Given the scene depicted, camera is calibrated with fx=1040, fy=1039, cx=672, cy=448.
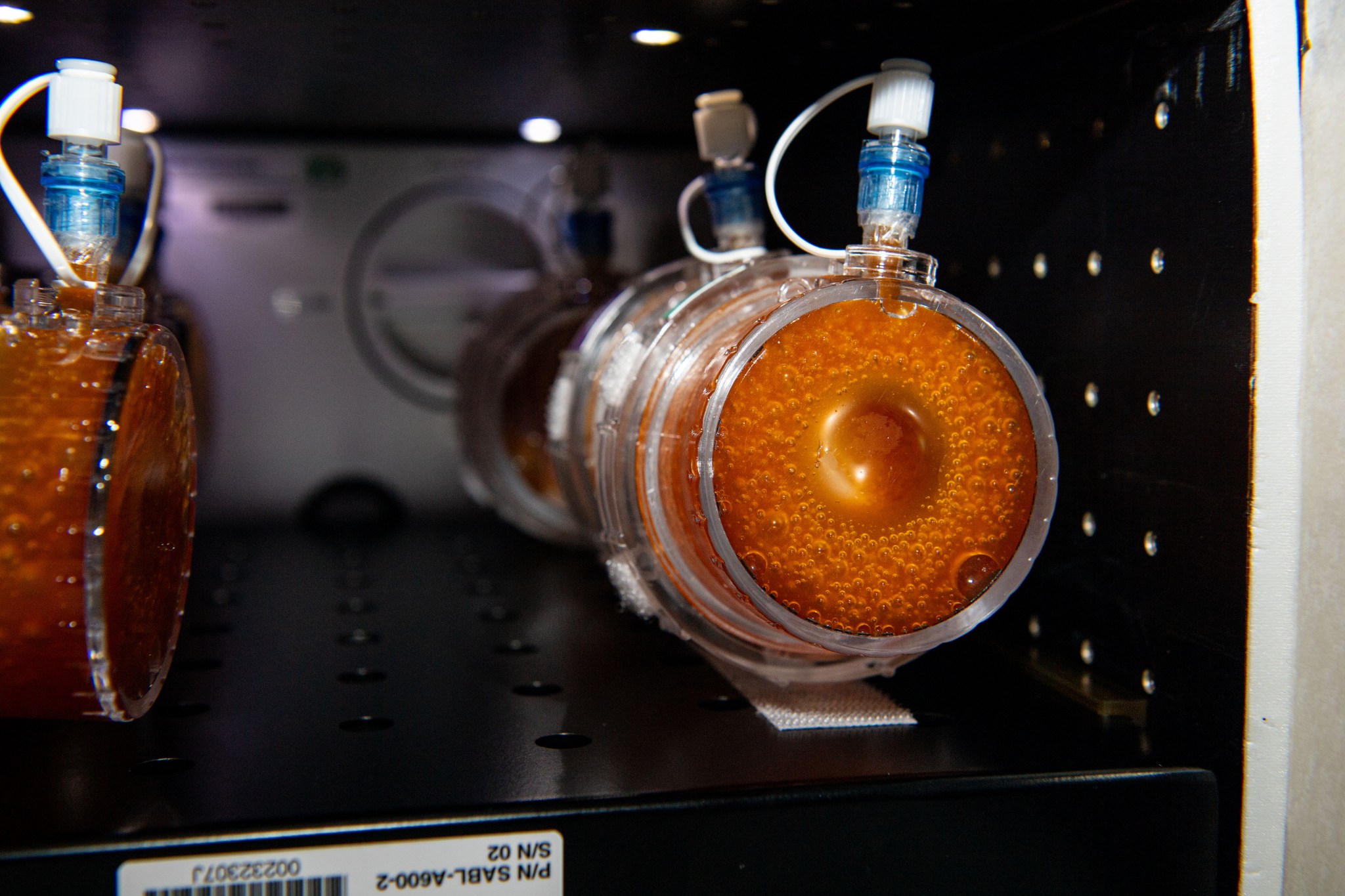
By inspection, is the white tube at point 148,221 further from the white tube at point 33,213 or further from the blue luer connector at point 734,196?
the blue luer connector at point 734,196

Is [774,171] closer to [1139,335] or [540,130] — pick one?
[1139,335]

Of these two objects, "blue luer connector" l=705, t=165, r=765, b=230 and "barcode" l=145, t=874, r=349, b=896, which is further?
"blue luer connector" l=705, t=165, r=765, b=230

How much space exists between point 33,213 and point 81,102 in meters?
0.07

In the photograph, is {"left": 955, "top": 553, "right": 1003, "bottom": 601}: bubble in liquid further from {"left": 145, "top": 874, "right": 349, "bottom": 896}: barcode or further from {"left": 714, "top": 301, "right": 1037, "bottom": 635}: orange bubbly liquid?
{"left": 145, "top": 874, "right": 349, "bottom": 896}: barcode

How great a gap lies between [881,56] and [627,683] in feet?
1.66

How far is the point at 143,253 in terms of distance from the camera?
2.73 ft

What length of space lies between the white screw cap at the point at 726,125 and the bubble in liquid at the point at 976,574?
15.9 inches

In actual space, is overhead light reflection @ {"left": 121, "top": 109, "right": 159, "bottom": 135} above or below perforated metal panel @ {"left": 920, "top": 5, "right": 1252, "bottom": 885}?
above

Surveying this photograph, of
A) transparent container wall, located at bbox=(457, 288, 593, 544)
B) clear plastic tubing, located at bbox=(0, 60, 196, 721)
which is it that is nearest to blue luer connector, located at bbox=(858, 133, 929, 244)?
clear plastic tubing, located at bbox=(0, 60, 196, 721)

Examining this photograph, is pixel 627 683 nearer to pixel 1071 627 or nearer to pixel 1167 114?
pixel 1071 627

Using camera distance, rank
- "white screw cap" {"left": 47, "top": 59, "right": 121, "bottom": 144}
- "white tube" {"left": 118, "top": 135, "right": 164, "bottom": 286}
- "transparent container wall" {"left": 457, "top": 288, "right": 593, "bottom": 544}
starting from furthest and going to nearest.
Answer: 1. "transparent container wall" {"left": 457, "top": 288, "right": 593, "bottom": 544}
2. "white tube" {"left": 118, "top": 135, "right": 164, "bottom": 286}
3. "white screw cap" {"left": 47, "top": 59, "right": 121, "bottom": 144}

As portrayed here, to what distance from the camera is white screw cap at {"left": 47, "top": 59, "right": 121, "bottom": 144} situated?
56cm

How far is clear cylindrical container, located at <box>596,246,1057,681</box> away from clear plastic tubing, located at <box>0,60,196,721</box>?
0.96ft

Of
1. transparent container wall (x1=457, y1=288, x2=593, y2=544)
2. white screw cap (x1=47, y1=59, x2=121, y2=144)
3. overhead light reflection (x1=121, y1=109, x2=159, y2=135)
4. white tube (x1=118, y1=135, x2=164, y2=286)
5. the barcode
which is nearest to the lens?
the barcode
